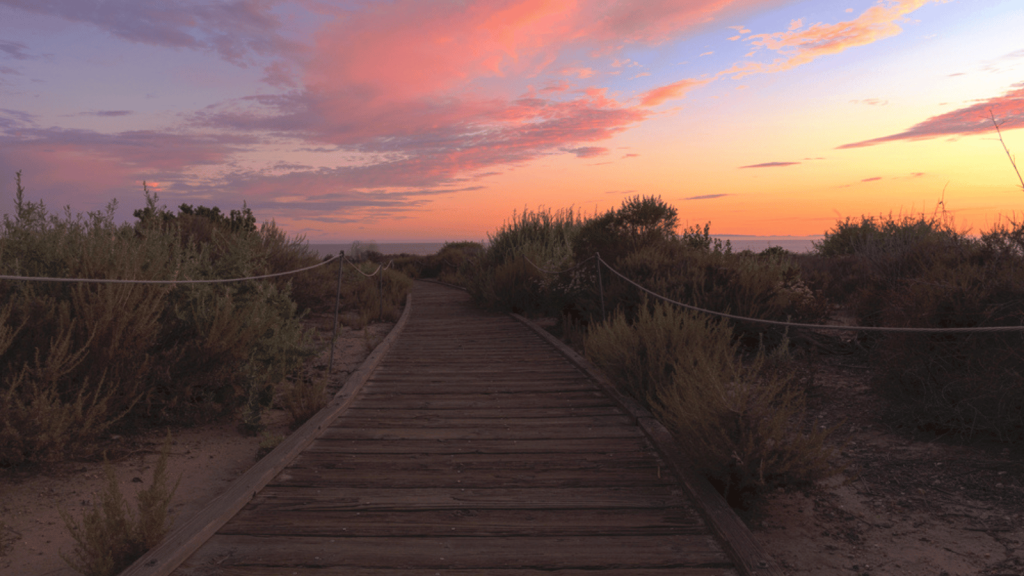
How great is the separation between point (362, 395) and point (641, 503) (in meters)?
3.09

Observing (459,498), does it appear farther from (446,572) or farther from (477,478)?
(446,572)

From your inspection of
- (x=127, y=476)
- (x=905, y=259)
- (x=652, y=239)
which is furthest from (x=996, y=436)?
(x=652, y=239)

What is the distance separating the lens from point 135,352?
407 cm

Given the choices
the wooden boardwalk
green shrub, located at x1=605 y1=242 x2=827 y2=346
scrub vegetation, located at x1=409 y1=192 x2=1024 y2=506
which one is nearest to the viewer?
the wooden boardwalk

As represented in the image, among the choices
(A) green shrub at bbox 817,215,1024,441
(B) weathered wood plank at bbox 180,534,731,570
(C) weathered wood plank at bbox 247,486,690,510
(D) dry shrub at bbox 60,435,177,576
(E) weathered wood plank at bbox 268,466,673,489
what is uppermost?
(A) green shrub at bbox 817,215,1024,441

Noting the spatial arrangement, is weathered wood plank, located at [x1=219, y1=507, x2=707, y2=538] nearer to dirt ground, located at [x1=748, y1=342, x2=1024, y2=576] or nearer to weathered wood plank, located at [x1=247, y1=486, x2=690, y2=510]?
weathered wood plank, located at [x1=247, y1=486, x2=690, y2=510]

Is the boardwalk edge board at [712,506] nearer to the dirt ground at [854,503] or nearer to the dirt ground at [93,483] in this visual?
the dirt ground at [854,503]

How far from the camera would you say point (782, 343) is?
5375 millimetres

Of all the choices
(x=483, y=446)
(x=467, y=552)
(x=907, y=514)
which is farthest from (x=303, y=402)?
(x=907, y=514)

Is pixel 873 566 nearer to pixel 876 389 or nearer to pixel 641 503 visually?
pixel 641 503

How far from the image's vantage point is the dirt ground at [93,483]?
106 inches

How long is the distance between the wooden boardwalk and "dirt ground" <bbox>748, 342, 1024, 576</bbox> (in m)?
0.56

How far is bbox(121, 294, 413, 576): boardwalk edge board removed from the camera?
2.34 metres

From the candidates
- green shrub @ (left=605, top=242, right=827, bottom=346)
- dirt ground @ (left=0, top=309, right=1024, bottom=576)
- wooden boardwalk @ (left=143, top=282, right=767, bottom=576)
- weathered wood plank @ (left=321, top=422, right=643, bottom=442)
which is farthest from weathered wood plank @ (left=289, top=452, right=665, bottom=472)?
green shrub @ (left=605, top=242, right=827, bottom=346)
